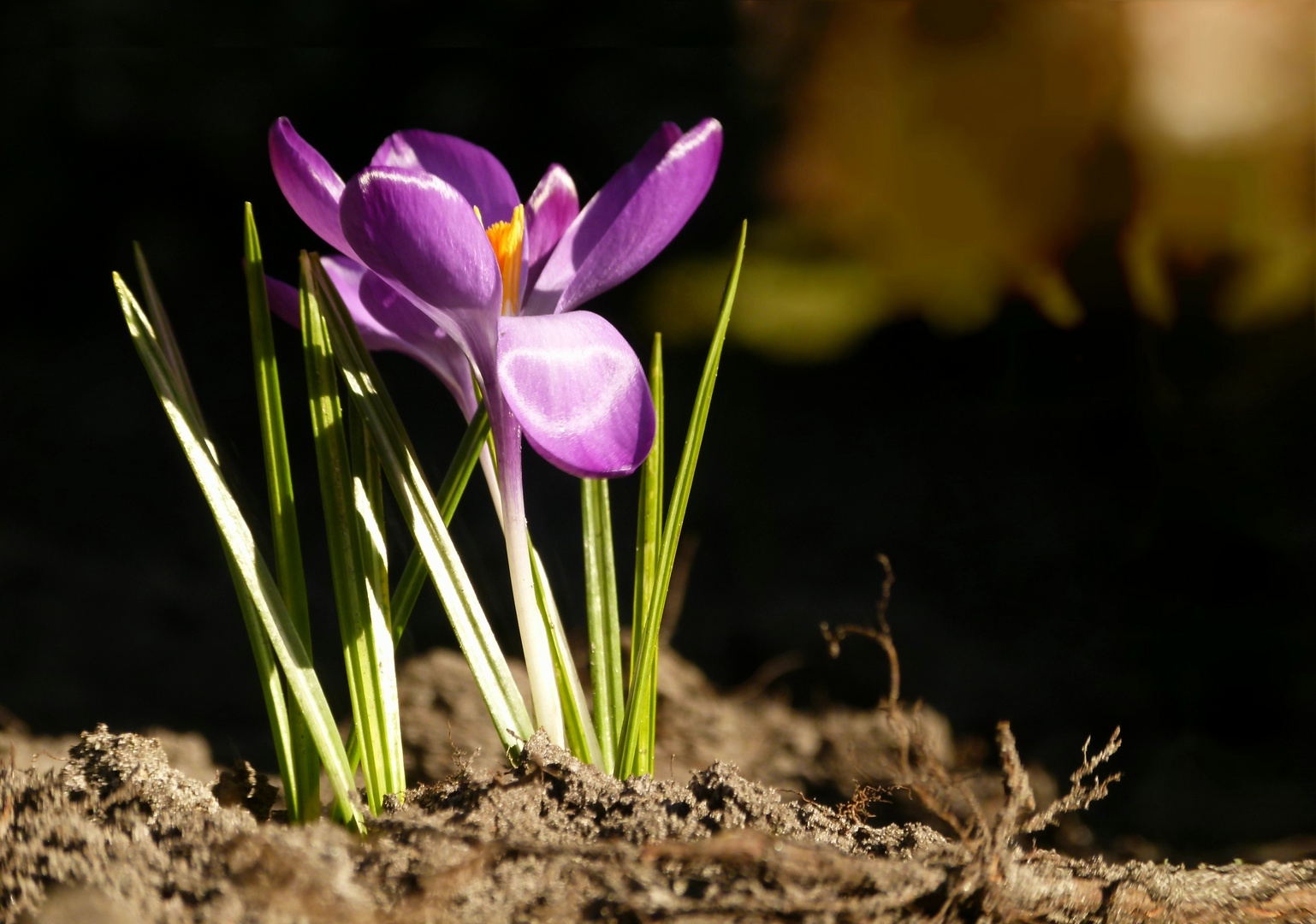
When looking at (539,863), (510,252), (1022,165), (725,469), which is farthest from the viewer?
(725,469)

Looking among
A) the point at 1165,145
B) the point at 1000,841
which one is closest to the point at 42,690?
the point at 1000,841

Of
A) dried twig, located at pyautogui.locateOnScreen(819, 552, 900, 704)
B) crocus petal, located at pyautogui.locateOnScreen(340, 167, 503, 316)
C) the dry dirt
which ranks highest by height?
crocus petal, located at pyautogui.locateOnScreen(340, 167, 503, 316)

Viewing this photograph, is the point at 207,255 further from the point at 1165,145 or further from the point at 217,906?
the point at 1165,145

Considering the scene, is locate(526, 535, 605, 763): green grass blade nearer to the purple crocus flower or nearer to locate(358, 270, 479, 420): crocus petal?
the purple crocus flower

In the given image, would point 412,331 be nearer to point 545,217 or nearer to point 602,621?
point 545,217

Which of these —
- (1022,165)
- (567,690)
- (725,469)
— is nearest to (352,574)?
(567,690)

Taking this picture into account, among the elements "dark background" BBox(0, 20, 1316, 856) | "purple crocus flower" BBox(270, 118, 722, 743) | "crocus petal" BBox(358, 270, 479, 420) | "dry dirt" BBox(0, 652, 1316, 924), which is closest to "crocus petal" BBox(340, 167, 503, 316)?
"purple crocus flower" BBox(270, 118, 722, 743)

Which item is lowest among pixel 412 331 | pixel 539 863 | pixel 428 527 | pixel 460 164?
pixel 539 863
